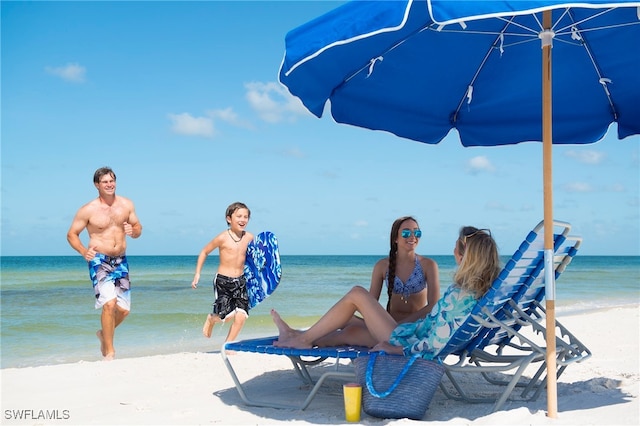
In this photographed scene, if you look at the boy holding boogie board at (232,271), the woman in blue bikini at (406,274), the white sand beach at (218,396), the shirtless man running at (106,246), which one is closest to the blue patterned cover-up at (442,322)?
the white sand beach at (218,396)

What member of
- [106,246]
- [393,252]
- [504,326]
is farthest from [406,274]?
[106,246]

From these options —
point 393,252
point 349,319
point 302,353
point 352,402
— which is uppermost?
point 393,252

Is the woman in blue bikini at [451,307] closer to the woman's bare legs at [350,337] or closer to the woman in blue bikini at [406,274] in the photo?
the woman's bare legs at [350,337]

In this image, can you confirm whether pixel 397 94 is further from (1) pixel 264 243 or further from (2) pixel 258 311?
(2) pixel 258 311

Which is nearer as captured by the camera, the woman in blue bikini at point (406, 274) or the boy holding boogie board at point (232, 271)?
the woman in blue bikini at point (406, 274)

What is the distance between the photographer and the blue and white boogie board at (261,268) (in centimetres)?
686

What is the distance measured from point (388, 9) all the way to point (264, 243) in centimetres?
410

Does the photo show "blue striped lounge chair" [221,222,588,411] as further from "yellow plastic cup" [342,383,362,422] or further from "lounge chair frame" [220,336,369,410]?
"yellow plastic cup" [342,383,362,422]

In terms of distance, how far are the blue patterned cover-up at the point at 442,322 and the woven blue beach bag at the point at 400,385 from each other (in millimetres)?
73

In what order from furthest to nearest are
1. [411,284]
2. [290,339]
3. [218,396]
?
[411,284] → [218,396] → [290,339]

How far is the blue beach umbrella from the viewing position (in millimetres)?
3574

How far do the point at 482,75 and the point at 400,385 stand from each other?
2277mm

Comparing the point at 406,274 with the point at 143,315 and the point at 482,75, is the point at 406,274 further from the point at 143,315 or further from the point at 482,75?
the point at 143,315

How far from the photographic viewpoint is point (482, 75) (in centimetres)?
485
